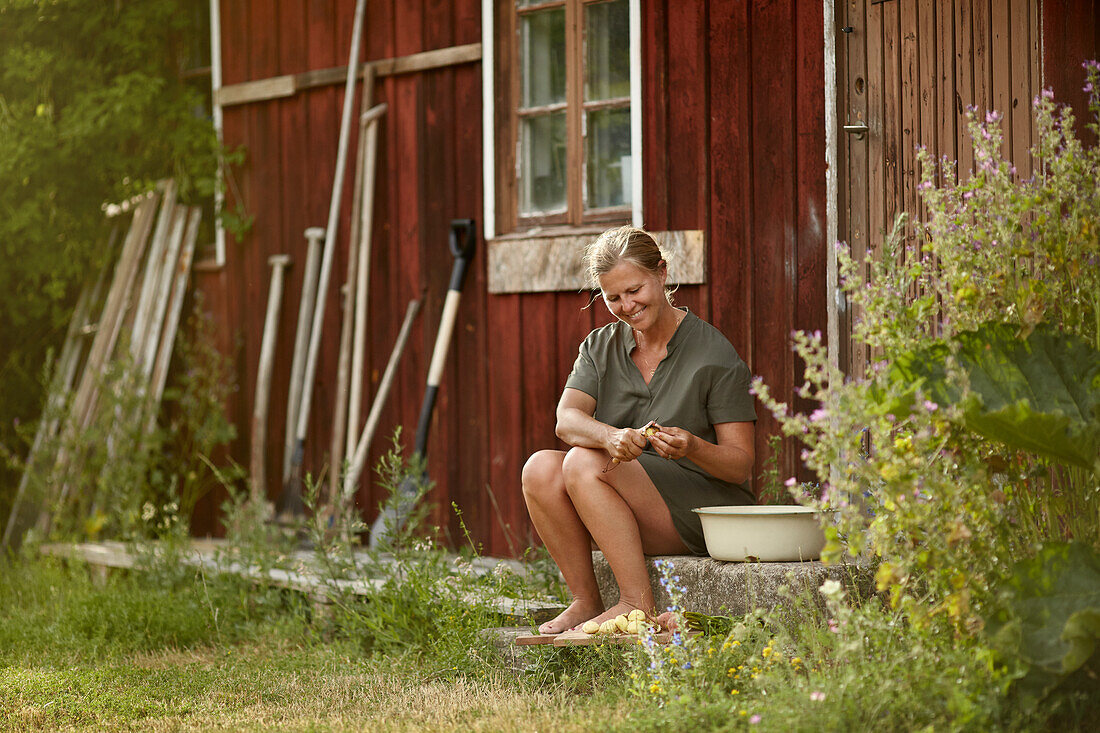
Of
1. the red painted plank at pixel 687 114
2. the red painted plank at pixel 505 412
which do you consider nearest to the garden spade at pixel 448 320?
the red painted plank at pixel 505 412

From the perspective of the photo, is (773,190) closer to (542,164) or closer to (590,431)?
(542,164)

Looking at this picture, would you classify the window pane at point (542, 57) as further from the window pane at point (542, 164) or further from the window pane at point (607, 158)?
the window pane at point (607, 158)

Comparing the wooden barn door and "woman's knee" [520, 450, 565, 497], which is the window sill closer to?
the wooden barn door

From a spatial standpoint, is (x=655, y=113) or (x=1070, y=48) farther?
(x=655, y=113)

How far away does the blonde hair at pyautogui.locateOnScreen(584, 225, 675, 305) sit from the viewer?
3602 millimetres

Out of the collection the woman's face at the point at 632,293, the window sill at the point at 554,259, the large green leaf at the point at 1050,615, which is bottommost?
the large green leaf at the point at 1050,615

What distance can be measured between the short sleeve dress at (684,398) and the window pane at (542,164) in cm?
181

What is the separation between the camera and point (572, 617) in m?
3.53

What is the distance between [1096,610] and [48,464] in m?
5.70

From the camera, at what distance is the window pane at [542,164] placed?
18.0ft

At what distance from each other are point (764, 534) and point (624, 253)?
92 cm

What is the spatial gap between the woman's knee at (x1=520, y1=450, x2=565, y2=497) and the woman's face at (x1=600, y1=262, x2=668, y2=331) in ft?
1.55

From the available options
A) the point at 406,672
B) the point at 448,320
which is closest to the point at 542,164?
the point at 448,320

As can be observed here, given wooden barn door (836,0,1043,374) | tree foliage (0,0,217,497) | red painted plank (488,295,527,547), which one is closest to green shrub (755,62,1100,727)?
wooden barn door (836,0,1043,374)
